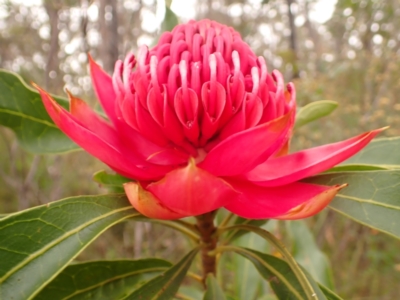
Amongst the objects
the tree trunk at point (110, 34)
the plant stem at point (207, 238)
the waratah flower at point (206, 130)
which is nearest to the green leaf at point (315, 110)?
the waratah flower at point (206, 130)

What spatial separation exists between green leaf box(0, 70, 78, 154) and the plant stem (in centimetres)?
47

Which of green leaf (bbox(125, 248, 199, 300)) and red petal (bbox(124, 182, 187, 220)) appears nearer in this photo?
red petal (bbox(124, 182, 187, 220))

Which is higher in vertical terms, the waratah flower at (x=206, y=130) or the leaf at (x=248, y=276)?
the waratah flower at (x=206, y=130)

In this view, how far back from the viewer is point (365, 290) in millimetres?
4211

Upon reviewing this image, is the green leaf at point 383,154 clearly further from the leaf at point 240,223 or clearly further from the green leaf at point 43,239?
the green leaf at point 43,239

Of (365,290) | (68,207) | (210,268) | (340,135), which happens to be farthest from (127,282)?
(365,290)

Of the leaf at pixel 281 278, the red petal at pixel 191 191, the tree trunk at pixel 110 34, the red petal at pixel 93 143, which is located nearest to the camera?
the red petal at pixel 191 191

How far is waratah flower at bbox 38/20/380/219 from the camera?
0.75m

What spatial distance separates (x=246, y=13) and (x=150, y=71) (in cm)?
487

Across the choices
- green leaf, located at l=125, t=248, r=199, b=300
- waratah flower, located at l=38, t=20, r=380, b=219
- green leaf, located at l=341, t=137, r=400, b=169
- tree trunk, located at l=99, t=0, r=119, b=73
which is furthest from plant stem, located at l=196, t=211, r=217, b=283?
tree trunk, located at l=99, t=0, r=119, b=73

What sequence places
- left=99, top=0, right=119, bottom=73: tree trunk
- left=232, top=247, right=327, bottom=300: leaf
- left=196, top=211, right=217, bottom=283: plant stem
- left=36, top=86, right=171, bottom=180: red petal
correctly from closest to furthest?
left=36, top=86, right=171, bottom=180: red petal → left=232, top=247, right=327, bottom=300: leaf → left=196, top=211, right=217, bottom=283: plant stem → left=99, top=0, right=119, bottom=73: tree trunk

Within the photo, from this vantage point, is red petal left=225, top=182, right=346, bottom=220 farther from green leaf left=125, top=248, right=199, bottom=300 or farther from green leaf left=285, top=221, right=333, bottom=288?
green leaf left=285, top=221, right=333, bottom=288

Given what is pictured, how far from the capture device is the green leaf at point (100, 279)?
951mm

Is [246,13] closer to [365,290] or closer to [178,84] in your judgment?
[365,290]
